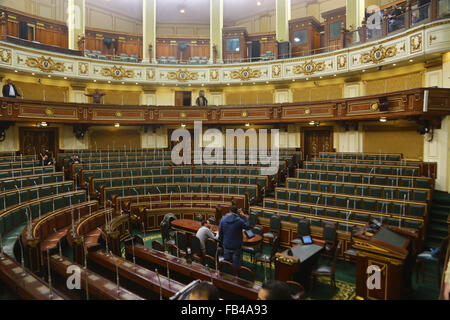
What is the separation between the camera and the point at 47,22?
13.7 metres

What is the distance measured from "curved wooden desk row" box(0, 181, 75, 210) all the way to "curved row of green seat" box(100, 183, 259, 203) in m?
0.96

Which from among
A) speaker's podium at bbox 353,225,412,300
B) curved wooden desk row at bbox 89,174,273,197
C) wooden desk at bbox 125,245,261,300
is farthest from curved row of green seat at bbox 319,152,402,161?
wooden desk at bbox 125,245,261,300

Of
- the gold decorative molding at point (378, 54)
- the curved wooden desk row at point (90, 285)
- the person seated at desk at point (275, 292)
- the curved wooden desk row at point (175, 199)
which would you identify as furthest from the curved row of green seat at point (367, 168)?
the curved wooden desk row at point (90, 285)

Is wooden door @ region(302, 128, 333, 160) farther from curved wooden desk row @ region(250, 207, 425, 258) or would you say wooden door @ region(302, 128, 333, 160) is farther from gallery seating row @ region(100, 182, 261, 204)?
curved wooden desk row @ region(250, 207, 425, 258)

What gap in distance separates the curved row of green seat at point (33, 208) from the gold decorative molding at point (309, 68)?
9948mm

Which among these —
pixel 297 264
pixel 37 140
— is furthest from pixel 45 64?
pixel 297 264

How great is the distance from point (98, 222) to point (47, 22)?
1250 centimetres

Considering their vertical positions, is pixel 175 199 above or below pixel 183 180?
below

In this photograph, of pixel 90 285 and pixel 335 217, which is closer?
pixel 90 285

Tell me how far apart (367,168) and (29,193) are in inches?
334

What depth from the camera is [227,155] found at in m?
11.5

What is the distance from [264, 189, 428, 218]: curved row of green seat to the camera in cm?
562

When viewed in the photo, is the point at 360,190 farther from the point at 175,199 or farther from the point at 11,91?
the point at 11,91

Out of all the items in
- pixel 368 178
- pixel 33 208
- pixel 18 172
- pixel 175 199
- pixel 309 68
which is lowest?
pixel 175 199
